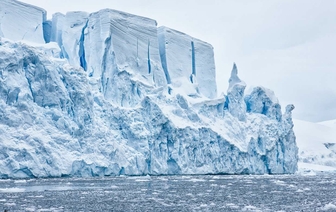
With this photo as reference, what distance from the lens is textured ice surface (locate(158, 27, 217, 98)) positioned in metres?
40.2

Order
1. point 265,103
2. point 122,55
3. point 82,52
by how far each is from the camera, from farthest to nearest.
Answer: point 265,103, point 82,52, point 122,55

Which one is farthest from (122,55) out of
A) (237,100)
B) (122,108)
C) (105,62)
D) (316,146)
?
(316,146)

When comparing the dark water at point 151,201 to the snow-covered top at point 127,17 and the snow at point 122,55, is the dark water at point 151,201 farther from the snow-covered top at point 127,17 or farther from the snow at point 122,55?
the snow-covered top at point 127,17

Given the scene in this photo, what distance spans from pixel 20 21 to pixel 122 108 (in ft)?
30.8

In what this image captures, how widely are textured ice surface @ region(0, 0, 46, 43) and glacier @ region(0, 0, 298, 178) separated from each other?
0.10m

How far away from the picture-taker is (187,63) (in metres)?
41.5

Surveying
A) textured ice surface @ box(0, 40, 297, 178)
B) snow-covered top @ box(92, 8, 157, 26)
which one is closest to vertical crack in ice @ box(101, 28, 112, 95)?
snow-covered top @ box(92, 8, 157, 26)

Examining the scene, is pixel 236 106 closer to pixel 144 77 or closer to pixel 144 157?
pixel 144 77

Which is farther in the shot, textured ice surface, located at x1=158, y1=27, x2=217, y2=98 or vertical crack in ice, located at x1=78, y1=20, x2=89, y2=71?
textured ice surface, located at x1=158, y1=27, x2=217, y2=98

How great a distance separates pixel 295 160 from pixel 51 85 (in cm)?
2240

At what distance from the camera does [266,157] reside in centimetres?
3909

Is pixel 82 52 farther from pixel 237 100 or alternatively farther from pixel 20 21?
pixel 237 100

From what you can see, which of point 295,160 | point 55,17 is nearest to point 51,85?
point 55,17

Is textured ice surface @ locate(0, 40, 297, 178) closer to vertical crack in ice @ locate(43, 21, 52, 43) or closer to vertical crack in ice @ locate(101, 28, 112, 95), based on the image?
vertical crack in ice @ locate(101, 28, 112, 95)
